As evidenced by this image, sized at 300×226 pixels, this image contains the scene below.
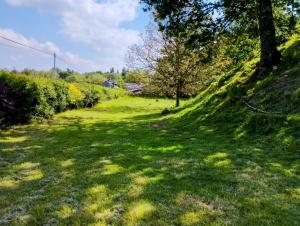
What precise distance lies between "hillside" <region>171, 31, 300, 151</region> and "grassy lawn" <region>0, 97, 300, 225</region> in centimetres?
97

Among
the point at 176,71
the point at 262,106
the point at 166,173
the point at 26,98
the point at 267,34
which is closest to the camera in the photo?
the point at 166,173

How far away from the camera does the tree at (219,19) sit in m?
16.4

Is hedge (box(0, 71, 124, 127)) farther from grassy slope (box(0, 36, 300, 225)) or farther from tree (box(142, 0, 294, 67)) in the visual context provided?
tree (box(142, 0, 294, 67))

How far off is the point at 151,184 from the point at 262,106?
8636mm

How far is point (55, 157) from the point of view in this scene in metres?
10.1

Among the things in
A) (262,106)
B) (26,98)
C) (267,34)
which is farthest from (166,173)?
(26,98)

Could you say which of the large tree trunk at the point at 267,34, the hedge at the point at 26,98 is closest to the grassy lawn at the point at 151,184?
the hedge at the point at 26,98

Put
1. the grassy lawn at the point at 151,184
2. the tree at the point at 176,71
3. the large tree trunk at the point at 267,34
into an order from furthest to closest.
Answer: the tree at the point at 176,71 → the large tree trunk at the point at 267,34 → the grassy lawn at the point at 151,184

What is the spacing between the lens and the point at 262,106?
1445 cm

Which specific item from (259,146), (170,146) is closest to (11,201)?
(170,146)

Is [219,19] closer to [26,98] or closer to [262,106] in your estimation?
[262,106]

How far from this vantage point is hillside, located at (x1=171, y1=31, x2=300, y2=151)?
11781 millimetres

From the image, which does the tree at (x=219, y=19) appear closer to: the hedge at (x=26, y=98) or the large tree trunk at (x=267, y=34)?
the large tree trunk at (x=267, y=34)

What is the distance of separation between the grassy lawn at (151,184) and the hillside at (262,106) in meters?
0.97
